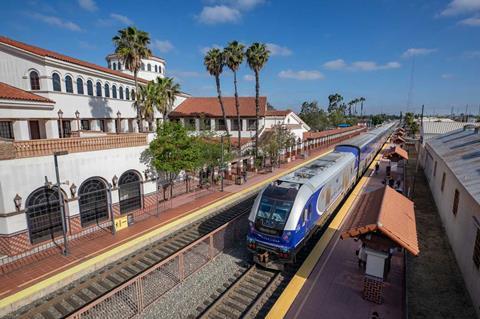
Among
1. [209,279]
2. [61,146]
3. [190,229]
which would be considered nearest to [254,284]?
[209,279]

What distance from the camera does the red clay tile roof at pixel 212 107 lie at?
44.9 metres

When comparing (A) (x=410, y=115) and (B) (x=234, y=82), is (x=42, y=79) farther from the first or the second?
(A) (x=410, y=115)

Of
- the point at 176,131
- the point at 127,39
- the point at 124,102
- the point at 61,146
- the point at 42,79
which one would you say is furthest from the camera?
the point at 124,102

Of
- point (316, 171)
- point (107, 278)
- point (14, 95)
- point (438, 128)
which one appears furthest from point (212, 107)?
point (107, 278)

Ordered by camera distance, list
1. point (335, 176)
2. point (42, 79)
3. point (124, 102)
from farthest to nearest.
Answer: point (124, 102) → point (42, 79) → point (335, 176)

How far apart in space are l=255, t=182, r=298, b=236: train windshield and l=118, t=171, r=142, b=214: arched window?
36.1 ft

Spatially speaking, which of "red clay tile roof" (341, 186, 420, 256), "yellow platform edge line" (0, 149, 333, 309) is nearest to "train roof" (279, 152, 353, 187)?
"red clay tile roof" (341, 186, 420, 256)

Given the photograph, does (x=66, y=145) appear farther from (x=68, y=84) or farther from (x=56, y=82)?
(x=68, y=84)

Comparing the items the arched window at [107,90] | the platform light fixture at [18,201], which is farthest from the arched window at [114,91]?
the platform light fixture at [18,201]

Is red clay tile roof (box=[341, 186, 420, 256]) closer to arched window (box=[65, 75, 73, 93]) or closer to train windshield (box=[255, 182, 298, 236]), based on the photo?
train windshield (box=[255, 182, 298, 236])

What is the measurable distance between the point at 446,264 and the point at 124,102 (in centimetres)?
3618

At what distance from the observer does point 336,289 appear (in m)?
9.54

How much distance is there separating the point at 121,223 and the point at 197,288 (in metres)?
7.84

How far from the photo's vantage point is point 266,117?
146 ft
